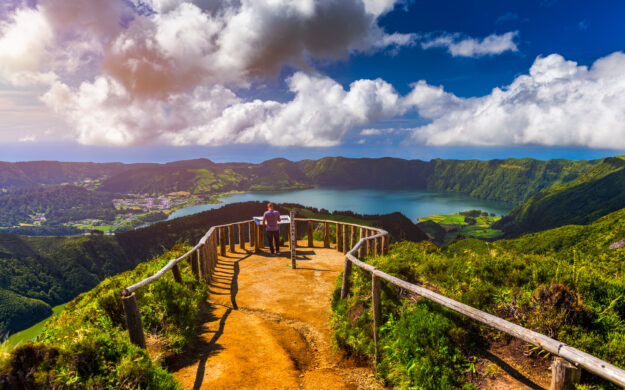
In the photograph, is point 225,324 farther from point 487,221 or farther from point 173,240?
point 487,221

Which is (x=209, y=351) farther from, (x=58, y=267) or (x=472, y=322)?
(x=58, y=267)

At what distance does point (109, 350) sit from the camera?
3.24m

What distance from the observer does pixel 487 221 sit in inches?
7239

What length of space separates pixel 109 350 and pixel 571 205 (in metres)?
216

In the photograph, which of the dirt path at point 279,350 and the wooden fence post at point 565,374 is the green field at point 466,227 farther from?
the wooden fence post at point 565,374

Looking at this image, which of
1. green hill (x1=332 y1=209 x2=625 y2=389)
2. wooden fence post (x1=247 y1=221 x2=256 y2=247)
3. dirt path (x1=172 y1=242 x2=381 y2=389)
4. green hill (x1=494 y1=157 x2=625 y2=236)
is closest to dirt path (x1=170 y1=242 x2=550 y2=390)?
dirt path (x1=172 y1=242 x2=381 y2=389)

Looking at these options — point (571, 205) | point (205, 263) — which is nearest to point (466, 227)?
point (571, 205)

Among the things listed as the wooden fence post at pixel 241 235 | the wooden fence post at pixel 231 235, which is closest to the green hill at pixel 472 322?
the wooden fence post at pixel 231 235

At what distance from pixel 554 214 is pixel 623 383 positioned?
7924 inches

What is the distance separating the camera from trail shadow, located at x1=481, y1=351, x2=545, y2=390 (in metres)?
3.09

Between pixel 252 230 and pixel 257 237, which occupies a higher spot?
pixel 252 230

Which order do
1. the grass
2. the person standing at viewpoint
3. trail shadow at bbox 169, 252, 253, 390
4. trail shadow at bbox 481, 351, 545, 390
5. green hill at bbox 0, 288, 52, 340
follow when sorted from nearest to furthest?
trail shadow at bbox 481, 351, 545, 390 → trail shadow at bbox 169, 252, 253, 390 → the person standing at viewpoint → green hill at bbox 0, 288, 52, 340 → the grass

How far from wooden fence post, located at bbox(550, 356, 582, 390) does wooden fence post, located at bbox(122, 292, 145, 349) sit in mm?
4451

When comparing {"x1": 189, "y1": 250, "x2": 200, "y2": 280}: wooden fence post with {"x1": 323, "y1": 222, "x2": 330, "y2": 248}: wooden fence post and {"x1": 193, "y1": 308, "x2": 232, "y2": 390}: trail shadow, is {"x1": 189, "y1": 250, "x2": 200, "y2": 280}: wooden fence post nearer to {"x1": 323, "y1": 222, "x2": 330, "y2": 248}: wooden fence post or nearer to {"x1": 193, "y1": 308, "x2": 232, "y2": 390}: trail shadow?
{"x1": 193, "y1": 308, "x2": 232, "y2": 390}: trail shadow
